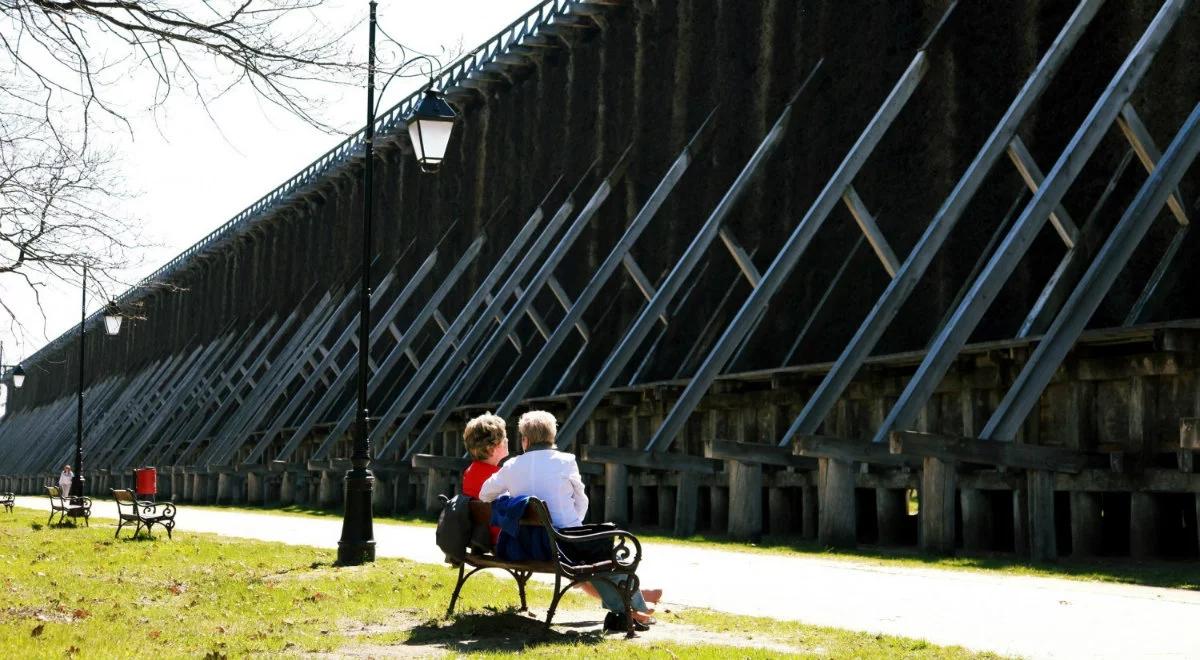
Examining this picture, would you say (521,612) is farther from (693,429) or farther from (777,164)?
(777,164)

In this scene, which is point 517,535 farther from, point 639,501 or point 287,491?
point 287,491

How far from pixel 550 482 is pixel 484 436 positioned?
3.53ft

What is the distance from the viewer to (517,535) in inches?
350

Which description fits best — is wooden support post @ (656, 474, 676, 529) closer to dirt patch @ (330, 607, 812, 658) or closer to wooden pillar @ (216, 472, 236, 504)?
dirt patch @ (330, 607, 812, 658)

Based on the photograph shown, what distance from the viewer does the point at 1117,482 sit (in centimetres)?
1580

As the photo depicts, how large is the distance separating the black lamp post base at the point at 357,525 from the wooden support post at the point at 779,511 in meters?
8.22

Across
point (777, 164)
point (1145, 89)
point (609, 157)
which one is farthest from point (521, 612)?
point (609, 157)

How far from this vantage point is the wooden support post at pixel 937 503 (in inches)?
606

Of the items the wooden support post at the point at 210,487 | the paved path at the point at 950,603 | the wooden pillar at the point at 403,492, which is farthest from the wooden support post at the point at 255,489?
the paved path at the point at 950,603

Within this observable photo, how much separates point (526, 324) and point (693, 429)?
43.9ft

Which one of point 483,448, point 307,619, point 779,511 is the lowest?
point 307,619

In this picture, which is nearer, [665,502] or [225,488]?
[665,502]

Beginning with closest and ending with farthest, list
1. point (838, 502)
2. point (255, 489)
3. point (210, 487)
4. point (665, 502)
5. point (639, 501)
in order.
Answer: point (838, 502)
point (665, 502)
point (639, 501)
point (255, 489)
point (210, 487)

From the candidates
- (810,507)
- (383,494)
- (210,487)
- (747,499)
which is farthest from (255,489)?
(747,499)
